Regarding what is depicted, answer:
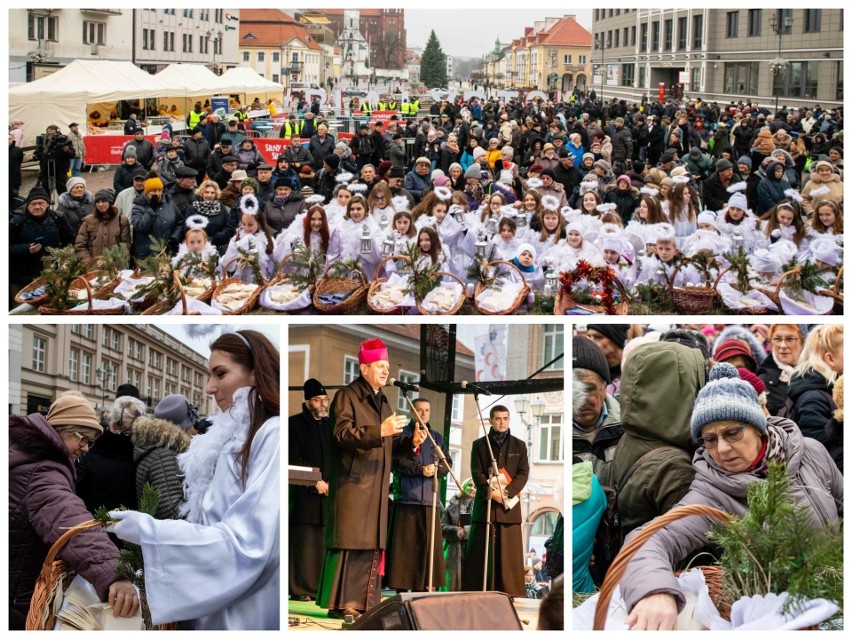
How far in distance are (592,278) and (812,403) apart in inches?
130

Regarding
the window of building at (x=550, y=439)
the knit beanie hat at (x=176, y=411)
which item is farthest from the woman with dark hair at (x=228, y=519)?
the window of building at (x=550, y=439)

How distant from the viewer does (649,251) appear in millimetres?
8617

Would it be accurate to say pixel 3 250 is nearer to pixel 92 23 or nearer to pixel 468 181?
pixel 468 181

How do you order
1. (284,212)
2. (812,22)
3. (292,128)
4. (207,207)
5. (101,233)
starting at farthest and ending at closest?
(812,22) → (292,128) → (284,212) → (207,207) → (101,233)

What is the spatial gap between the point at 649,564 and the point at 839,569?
69 cm

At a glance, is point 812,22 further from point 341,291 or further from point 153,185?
point 341,291

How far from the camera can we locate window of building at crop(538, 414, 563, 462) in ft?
13.9

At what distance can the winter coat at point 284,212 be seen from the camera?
9852 millimetres

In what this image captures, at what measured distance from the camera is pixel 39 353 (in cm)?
448

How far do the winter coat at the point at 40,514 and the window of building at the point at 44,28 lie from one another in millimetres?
22561

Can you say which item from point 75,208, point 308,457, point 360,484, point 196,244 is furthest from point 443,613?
point 75,208

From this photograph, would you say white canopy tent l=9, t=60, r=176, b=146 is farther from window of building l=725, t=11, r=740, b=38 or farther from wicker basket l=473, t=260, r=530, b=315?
window of building l=725, t=11, r=740, b=38

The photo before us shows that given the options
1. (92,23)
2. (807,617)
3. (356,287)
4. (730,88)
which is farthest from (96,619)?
(730,88)

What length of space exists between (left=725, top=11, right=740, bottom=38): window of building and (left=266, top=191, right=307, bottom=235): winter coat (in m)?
33.4
